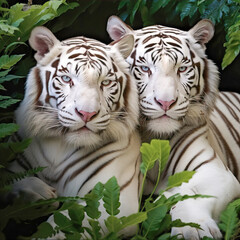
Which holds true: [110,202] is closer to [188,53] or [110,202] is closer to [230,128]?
[188,53]

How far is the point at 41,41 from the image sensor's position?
5.50 feet

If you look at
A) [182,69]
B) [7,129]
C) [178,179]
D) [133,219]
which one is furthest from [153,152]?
[7,129]

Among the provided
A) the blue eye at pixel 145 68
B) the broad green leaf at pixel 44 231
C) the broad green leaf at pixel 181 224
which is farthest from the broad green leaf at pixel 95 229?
the blue eye at pixel 145 68

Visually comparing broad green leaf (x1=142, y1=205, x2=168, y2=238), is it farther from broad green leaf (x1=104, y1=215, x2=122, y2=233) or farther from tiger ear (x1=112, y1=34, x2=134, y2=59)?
tiger ear (x1=112, y1=34, x2=134, y2=59)

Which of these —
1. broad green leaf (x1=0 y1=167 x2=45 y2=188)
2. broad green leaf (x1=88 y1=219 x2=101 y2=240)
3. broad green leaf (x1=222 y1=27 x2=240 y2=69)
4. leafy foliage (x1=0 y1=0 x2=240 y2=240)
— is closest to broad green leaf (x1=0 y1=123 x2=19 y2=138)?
leafy foliage (x1=0 y1=0 x2=240 y2=240)

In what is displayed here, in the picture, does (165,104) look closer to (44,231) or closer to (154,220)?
(154,220)

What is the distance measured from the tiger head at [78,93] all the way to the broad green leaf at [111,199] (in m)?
0.18

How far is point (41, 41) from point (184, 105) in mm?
507

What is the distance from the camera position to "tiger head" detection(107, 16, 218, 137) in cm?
173

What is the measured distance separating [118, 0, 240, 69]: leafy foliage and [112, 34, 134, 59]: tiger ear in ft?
0.78

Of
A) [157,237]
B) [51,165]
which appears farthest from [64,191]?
[157,237]

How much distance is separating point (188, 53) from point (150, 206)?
55cm

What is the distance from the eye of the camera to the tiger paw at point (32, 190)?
5.07 feet

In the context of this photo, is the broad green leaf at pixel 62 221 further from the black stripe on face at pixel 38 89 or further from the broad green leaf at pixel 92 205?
the black stripe on face at pixel 38 89
